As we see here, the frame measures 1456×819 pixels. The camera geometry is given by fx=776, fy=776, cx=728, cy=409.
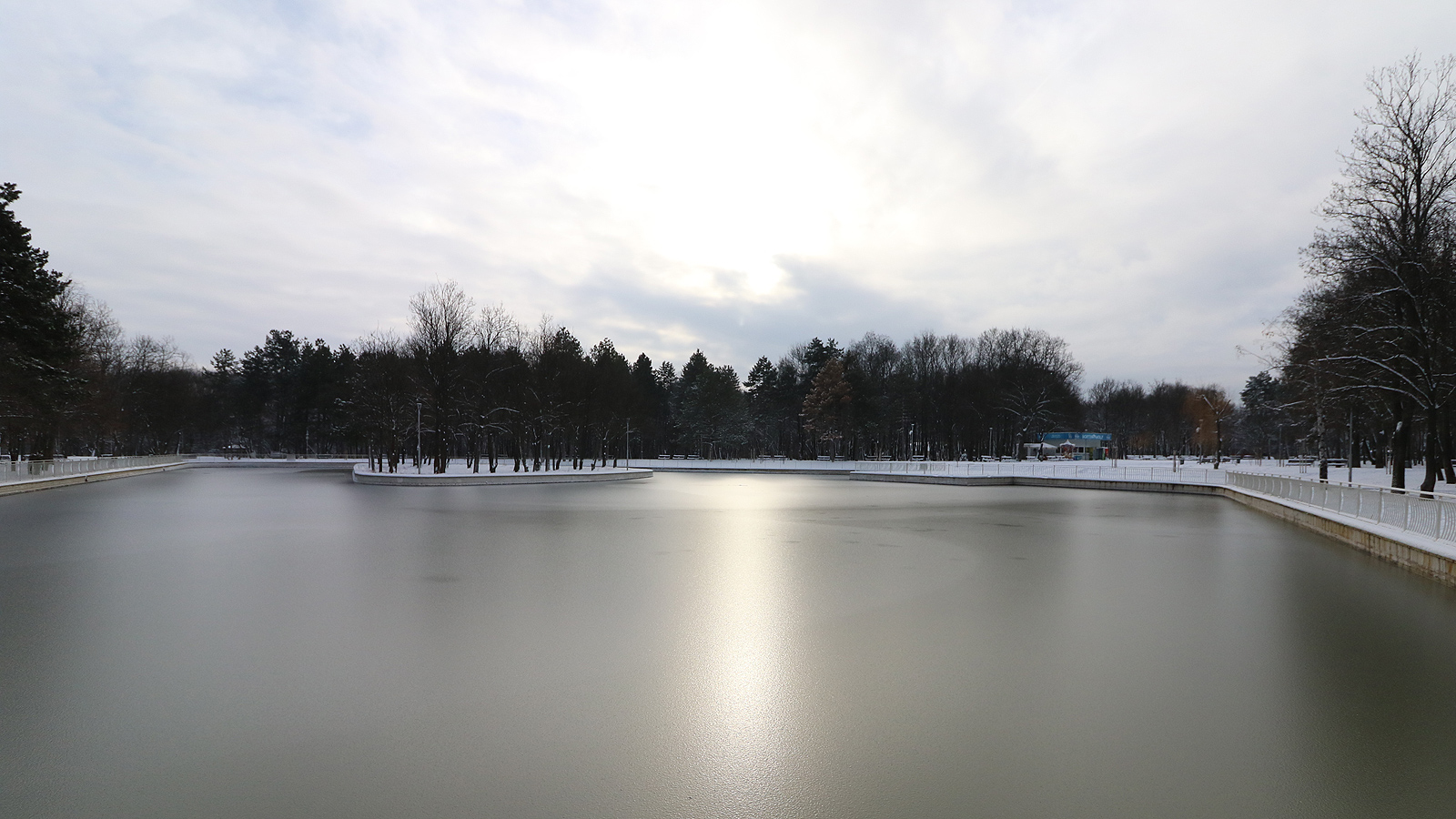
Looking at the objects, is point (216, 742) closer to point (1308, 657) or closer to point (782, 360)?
point (1308, 657)

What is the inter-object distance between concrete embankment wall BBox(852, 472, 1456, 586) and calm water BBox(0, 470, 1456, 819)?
1.86ft

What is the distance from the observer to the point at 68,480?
3772 cm

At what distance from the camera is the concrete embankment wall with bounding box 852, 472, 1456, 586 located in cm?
1230

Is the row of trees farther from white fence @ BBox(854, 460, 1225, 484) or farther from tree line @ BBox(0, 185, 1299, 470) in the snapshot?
tree line @ BBox(0, 185, 1299, 470)

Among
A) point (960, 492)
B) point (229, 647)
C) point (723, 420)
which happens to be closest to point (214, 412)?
point (723, 420)

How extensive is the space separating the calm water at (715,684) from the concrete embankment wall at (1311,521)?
22.3 inches

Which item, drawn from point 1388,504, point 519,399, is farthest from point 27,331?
point 1388,504

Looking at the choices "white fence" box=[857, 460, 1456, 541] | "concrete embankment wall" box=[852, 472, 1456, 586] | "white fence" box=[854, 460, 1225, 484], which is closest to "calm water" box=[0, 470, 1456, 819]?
"concrete embankment wall" box=[852, 472, 1456, 586]

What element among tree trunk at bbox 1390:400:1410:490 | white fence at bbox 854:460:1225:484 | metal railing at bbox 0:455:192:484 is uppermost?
tree trunk at bbox 1390:400:1410:490

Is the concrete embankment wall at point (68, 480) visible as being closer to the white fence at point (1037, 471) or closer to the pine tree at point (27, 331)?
the pine tree at point (27, 331)

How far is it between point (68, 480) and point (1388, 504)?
166 ft

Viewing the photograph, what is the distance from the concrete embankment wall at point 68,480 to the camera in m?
30.7

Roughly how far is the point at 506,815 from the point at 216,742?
7.73 feet

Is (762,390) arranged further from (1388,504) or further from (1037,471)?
(1388,504)
